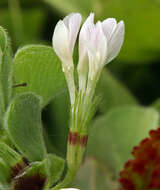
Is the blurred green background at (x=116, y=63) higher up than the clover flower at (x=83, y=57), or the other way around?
the clover flower at (x=83, y=57)

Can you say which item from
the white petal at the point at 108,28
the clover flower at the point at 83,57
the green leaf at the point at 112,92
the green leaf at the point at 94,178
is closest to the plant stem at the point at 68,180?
the clover flower at the point at 83,57

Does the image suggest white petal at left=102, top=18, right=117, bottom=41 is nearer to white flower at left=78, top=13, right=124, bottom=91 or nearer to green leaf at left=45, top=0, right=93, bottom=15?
white flower at left=78, top=13, right=124, bottom=91

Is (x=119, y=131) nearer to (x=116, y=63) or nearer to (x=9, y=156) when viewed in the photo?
(x=116, y=63)

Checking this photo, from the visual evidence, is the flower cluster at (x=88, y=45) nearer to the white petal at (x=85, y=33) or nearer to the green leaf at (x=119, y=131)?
the white petal at (x=85, y=33)

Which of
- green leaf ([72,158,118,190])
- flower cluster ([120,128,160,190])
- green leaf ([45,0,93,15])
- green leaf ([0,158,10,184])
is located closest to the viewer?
green leaf ([0,158,10,184])

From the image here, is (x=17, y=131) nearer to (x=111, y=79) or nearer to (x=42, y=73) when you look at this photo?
(x=42, y=73)

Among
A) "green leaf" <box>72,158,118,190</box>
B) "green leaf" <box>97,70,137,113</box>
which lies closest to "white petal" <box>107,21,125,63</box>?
"green leaf" <box>72,158,118,190</box>
